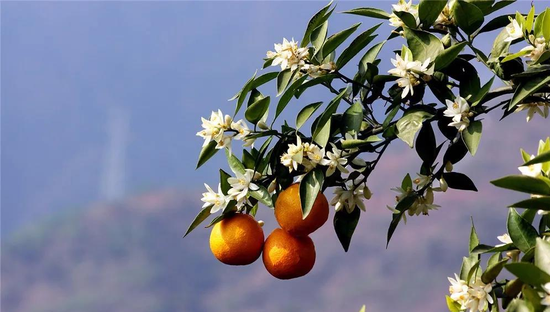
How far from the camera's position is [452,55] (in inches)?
59.1

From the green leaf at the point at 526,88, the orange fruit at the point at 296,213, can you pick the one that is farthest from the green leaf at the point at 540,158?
the orange fruit at the point at 296,213

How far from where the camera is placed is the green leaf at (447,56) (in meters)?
1.48

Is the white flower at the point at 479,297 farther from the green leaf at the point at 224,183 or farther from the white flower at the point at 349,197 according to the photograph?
the green leaf at the point at 224,183

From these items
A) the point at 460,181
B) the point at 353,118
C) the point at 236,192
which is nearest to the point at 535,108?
the point at 460,181

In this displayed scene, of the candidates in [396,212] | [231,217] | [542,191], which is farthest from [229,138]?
[542,191]

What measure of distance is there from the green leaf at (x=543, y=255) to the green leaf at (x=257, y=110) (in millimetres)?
618

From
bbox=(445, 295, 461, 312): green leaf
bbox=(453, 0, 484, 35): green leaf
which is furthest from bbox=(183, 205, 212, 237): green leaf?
bbox=(453, 0, 484, 35): green leaf

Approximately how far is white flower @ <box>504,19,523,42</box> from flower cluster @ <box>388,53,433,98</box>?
200mm

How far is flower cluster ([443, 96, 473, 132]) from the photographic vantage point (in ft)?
4.95

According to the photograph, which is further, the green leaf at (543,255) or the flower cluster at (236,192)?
the flower cluster at (236,192)

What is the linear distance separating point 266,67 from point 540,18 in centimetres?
59

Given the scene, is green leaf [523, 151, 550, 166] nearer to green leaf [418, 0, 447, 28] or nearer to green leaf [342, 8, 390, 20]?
green leaf [418, 0, 447, 28]

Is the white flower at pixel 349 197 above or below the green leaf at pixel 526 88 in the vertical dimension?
above

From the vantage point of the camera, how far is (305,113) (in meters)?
1.59
